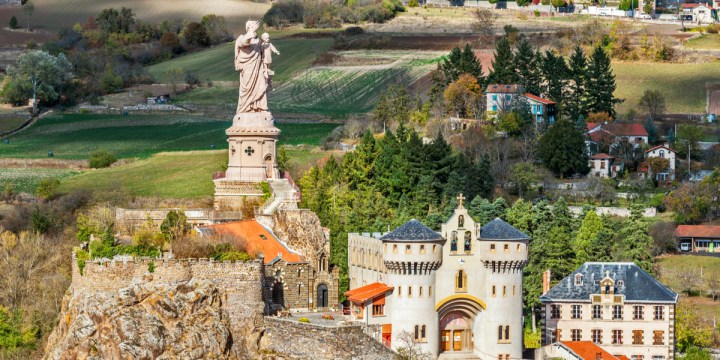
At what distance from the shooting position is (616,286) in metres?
96.2

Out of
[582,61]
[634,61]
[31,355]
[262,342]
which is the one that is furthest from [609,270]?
[634,61]

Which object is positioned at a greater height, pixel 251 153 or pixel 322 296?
pixel 251 153

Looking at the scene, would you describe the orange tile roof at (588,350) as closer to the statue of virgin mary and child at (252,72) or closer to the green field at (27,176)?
the statue of virgin mary and child at (252,72)

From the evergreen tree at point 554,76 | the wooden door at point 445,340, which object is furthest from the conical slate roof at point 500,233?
the evergreen tree at point 554,76

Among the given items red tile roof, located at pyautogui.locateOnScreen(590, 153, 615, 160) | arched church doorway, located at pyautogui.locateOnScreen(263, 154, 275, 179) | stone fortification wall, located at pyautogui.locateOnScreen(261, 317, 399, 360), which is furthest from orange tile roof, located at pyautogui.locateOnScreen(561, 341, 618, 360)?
red tile roof, located at pyautogui.locateOnScreen(590, 153, 615, 160)

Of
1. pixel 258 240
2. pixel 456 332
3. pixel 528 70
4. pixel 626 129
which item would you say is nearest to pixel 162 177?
pixel 258 240

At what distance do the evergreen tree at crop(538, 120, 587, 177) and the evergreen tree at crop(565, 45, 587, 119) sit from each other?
10.7 metres

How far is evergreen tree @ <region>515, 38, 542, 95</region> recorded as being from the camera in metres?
151

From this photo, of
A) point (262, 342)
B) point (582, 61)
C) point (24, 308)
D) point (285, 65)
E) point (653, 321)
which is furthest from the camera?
point (285, 65)

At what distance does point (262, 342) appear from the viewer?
285 ft

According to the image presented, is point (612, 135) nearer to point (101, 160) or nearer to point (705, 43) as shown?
point (101, 160)

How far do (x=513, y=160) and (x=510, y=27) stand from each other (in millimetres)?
63502

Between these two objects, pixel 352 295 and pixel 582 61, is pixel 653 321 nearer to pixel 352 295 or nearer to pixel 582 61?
pixel 352 295

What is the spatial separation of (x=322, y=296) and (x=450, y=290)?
6208mm
